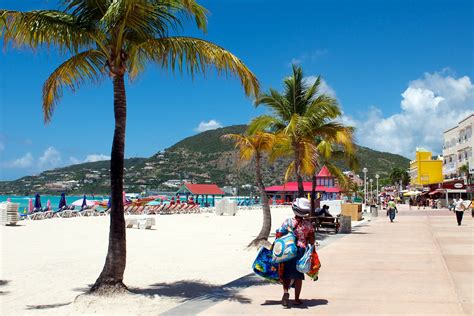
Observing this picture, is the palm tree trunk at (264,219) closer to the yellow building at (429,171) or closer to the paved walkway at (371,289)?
the paved walkway at (371,289)

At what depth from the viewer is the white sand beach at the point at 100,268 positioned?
7.01 metres

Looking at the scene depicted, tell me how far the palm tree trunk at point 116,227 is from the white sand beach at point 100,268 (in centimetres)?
27

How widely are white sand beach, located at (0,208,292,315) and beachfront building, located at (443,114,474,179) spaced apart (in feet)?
157

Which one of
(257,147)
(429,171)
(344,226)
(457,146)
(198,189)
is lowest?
(344,226)

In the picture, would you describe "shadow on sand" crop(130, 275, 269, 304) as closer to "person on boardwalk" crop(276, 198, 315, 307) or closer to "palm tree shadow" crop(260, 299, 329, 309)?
"palm tree shadow" crop(260, 299, 329, 309)

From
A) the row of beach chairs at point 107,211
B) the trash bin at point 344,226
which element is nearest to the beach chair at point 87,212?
the row of beach chairs at point 107,211

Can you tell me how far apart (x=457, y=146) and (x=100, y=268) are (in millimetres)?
60655

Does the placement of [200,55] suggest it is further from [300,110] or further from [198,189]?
[198,189]

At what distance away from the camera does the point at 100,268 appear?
10562mm

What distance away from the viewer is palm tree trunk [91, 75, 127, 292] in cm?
720

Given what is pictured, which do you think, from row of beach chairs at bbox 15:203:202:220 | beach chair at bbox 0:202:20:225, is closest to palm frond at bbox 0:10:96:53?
beach chair at bbox 0:202:20:225

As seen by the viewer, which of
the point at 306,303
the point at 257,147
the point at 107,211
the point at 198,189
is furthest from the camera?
the point at 198,189

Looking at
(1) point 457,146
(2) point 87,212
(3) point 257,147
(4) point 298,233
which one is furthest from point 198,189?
(4) point 298,233

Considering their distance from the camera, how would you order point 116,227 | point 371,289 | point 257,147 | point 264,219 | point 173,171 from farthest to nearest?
point 173,171 → point 257,147 → point 264,219 → point 371,289 → point 116,227
